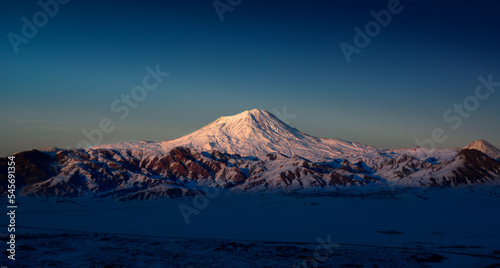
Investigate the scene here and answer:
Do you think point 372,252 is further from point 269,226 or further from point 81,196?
point 81,196

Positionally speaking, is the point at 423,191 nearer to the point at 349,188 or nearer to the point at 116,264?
the point at 349,188

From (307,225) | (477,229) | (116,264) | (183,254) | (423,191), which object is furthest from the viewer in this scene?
(423,191)

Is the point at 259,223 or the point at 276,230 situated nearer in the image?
the point at 276,230

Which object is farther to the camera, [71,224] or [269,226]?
[71,224]

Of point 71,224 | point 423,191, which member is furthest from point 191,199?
point 423,191

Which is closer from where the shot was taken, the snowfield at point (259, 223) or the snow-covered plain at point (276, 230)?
the snow-covered plain at point (276, 230)

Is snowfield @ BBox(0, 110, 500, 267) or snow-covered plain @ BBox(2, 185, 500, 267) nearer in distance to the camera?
snow-covered plain @ BBox(2, 185, 500, 267)

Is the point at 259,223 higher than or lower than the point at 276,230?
higher

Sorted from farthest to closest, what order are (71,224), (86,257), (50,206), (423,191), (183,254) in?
(423,191), (50,206), (71,224), (183,254), (86,257)

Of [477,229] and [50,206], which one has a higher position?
[50,206]

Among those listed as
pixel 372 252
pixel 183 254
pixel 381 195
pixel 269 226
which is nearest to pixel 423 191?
pixel 381 195
